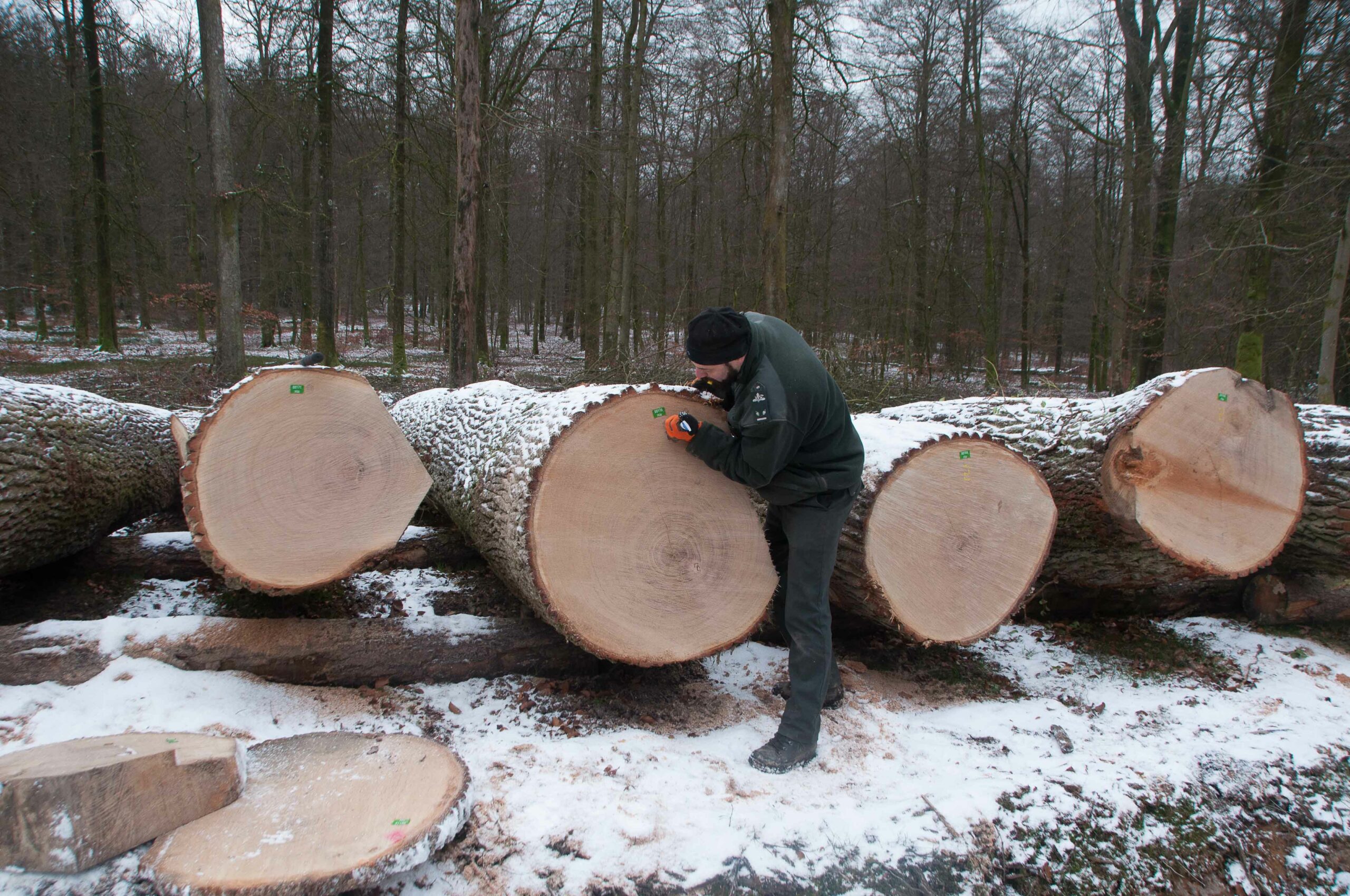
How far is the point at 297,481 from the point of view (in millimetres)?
2898

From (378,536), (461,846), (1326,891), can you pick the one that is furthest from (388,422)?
(1326,891)

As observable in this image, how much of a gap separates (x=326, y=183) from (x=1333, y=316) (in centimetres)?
1343

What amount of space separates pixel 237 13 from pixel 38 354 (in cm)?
735

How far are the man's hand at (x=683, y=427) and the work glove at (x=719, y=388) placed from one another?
0.59 ft

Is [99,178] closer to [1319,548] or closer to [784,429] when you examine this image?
[784,429]

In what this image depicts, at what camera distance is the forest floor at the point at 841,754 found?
2.13 metres

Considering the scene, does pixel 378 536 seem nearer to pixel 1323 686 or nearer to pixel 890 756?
pixel 890 756

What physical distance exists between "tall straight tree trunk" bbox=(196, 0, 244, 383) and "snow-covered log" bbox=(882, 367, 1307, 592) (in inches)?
361

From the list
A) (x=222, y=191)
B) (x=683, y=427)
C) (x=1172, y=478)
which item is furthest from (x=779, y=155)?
(x=222, y=191)

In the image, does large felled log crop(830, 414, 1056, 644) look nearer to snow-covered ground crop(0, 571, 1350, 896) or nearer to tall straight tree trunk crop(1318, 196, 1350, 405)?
snow-covered ground crop(0, 571, 1350, 896)

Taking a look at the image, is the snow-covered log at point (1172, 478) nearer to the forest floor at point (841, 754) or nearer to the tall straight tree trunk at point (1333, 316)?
the forest floor at point (841, 754)

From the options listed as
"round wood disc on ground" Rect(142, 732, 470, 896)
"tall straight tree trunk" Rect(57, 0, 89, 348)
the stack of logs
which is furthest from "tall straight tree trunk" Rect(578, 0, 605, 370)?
"tall straight tree trunk" Rect(57, 0, 89, 348)

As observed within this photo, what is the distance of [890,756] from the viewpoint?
274 cm

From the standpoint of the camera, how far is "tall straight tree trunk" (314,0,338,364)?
35.9 feet
